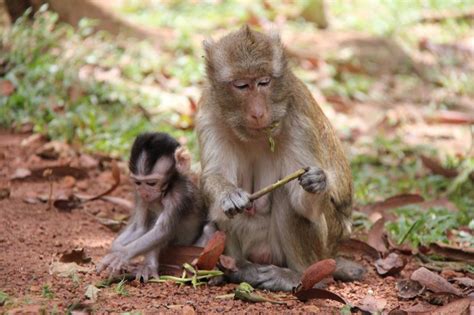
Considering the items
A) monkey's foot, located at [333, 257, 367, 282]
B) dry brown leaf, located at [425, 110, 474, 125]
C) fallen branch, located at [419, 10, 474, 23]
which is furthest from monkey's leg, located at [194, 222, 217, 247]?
fallen branch, located at [419, 10, 474, 23]

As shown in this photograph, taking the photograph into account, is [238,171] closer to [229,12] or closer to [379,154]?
[379,154]

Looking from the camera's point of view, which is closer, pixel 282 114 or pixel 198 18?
pixel 282 114

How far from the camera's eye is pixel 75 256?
235 inches

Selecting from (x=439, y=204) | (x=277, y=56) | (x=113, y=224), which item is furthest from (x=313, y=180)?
(x=439, y=204)

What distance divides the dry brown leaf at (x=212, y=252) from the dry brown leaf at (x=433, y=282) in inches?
56.9

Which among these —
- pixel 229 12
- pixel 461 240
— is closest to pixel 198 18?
pixel 229 12

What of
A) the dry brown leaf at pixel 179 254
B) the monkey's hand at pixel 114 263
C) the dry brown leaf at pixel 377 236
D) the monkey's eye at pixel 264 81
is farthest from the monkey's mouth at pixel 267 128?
the dry brown leaf at pixel 377 236

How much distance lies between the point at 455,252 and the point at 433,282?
1065 millimetres

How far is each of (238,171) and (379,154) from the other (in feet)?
14.3

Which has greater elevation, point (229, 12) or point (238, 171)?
point (229, 12)

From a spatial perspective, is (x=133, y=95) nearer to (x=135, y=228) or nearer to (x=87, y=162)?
(x=87, y=162)

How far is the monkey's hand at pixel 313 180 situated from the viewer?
554cm

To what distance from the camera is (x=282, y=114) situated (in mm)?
5793

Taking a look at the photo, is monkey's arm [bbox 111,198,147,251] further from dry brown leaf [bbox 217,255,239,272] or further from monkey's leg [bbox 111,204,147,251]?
dry brown leaf [bbox 217,255,239,272]
